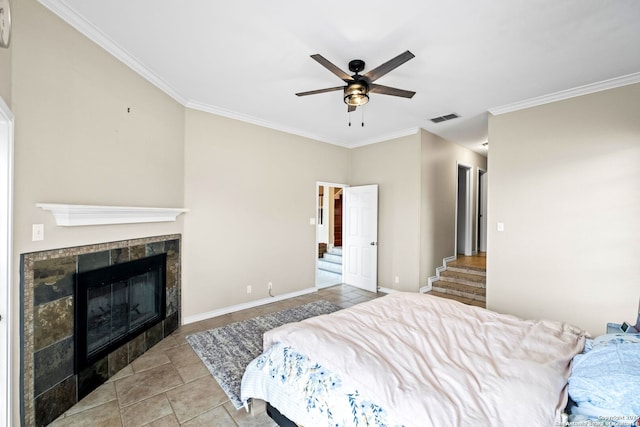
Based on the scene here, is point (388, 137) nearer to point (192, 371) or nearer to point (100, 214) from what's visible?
point (100, 214)

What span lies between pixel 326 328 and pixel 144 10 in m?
Answer: 2.67

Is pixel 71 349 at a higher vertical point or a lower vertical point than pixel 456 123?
lower

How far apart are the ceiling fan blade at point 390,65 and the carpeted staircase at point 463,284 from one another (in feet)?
12.3

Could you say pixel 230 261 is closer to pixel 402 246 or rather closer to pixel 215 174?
pixel 215 174

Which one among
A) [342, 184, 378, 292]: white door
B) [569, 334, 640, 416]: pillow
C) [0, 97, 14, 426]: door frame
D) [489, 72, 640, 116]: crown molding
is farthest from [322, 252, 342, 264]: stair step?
[0, 97, 14, 426]: door frame

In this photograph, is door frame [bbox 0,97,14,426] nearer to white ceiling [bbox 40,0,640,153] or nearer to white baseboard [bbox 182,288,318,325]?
white ceiling [bbox 40,0,640,153]

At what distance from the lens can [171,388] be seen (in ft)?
7.36

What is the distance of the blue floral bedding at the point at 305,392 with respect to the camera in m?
1.28

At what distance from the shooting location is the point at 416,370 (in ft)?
4.69

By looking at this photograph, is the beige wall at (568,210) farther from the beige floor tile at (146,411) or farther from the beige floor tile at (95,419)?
the beige floor tile at (95,419)

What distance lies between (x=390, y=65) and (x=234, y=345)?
3117 millimetres

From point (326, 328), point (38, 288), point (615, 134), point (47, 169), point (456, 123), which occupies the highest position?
point (456, 123)

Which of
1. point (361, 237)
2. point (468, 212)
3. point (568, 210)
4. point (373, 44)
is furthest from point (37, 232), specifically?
point (468, 212)

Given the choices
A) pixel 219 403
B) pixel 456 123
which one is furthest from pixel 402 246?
pixel 219 403
